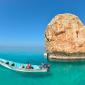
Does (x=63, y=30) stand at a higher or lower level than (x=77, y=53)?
higher

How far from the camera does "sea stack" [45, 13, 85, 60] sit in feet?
214

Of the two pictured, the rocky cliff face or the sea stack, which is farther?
the rocky cliff face

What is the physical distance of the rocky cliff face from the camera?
215 feet

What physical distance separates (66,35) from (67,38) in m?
0.96

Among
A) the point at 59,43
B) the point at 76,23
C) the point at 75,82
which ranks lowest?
the point at 75,82

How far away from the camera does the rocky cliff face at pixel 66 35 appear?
65562mm

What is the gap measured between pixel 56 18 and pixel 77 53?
40.9ft

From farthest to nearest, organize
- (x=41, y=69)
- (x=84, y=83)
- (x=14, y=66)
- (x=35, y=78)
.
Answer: (x=14, y=66) < (x=41, y=69) < (x=35, y=78) < (x=84, y=83)

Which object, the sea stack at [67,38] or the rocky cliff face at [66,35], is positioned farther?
the rocky cliff face at [66,35]

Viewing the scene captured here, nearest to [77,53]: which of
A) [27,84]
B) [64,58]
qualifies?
[64,58]

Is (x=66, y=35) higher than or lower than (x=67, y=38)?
higher

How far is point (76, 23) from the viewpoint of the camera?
6756 cm

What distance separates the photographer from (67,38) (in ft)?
217

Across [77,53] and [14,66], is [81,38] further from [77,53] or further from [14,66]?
[14,66]
